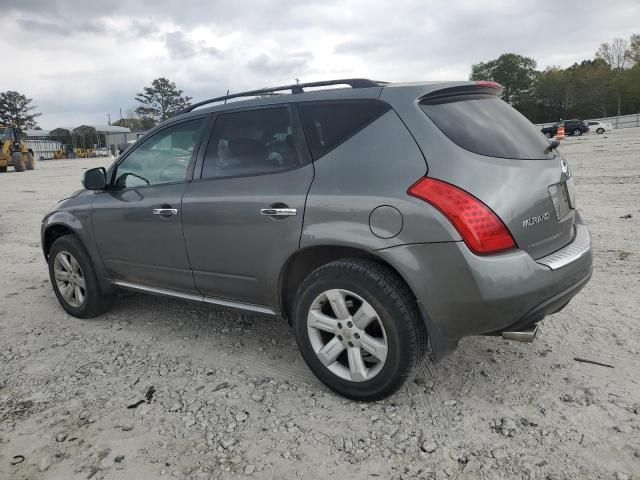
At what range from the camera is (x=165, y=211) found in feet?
11.7

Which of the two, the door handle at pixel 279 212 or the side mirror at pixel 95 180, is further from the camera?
the side mirror at pixel 95 180

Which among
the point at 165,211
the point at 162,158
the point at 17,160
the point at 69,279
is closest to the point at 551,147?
the point at 165,211

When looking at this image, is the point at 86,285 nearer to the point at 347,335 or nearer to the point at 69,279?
the point at 69,279

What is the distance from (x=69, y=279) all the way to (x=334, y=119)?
2.91 m

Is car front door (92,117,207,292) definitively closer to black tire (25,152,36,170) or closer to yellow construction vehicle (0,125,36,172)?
yellow construction vehicle (0,125,36,172)

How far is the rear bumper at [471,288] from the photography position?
2369 millimetres

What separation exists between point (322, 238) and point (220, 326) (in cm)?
172

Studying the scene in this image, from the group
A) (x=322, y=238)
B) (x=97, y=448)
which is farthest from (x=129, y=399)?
(x=322, y=238)

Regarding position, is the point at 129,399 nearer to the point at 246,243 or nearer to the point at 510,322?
the point at 246,243

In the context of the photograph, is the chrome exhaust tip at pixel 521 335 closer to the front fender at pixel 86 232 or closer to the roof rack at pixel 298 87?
the roof rack at pixel 298 87

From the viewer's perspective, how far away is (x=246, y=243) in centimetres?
311

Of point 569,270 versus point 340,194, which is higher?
point 340,194

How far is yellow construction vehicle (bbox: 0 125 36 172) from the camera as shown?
27344mm

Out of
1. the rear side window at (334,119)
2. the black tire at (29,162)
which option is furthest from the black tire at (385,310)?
the black tire at (29,162)
